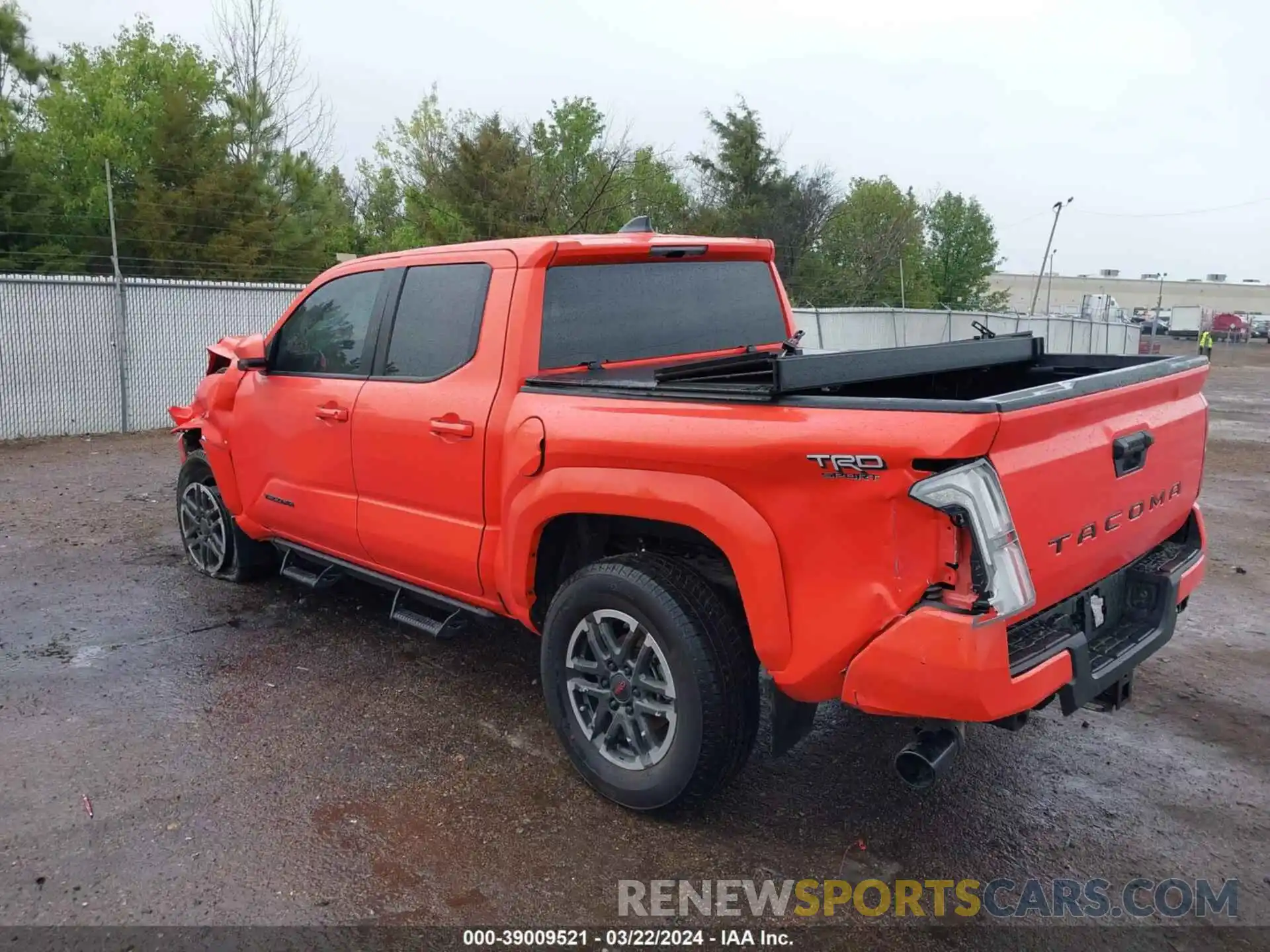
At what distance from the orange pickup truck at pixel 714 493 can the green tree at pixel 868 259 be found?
1986 centimetres

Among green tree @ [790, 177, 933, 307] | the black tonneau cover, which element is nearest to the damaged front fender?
the black tonneau cover

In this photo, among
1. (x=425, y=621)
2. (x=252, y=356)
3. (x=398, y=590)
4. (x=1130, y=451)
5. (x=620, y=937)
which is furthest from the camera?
(x=252, y=356)

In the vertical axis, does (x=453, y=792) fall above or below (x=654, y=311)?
below

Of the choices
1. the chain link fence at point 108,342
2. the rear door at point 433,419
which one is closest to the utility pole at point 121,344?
the chain link fence at point 108,342

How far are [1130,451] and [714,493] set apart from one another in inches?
50.3

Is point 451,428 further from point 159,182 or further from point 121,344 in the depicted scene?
point 159,182

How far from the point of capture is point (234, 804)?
3439mm

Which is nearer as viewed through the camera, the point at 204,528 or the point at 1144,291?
the point at 204,528

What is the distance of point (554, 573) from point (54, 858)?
190cm

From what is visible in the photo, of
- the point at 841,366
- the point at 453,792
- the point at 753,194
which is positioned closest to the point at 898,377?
the point at 841,366

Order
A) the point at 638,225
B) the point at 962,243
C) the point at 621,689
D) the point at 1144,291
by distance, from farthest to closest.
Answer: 1. the point at 1144,291
2. the point at 962,243
3. the point at 638,225
4. the point at 621,689

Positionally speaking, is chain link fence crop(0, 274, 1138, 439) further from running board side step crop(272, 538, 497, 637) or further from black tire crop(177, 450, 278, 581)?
running board side step crop(272, 538, 497, 637)

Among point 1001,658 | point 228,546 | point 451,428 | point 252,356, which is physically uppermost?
point 252,356

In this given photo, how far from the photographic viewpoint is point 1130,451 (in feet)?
9.75
